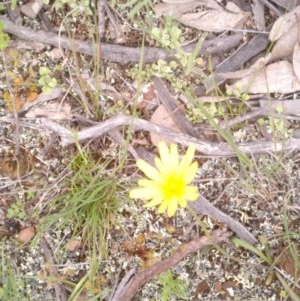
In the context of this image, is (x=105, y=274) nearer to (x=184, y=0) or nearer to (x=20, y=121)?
(x=20, y=121)

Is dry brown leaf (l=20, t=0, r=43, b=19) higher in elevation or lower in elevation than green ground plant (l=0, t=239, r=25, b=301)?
higher

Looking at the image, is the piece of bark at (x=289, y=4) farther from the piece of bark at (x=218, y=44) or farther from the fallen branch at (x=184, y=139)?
the fallen branch at (x=184, y=139)

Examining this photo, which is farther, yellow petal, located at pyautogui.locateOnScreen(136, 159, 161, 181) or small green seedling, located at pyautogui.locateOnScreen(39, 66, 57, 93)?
small green seedling, located at pyautogui.locateOnScreen(39, 66, 57, 93)

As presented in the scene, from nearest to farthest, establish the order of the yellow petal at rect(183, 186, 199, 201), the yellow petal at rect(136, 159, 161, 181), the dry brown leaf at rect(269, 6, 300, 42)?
the yellow petal at rect(183, 186, 199, 201) → the yellow petal at rect(136, 159, 161, 181) → the dry brown leaf at rect(269, 6, 300, 42)

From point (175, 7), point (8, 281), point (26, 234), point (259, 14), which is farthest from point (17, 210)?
point (259, 14)

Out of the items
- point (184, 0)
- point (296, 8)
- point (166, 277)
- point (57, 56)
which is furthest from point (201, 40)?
point (166, 277)

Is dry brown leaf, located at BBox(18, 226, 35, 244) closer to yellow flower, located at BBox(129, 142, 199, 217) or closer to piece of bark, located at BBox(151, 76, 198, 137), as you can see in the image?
yellow flower, located at BBox(129, 142, 199, 217)

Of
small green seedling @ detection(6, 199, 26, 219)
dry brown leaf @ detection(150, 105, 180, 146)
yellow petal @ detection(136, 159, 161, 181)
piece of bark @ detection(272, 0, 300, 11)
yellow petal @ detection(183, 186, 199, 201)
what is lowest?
small green seedling @ detection(6, 199, 26, 219)

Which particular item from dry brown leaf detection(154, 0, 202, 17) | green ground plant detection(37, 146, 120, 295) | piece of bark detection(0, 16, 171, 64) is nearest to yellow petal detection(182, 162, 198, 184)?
green ground plant detection(37, 146, 120, 295)
